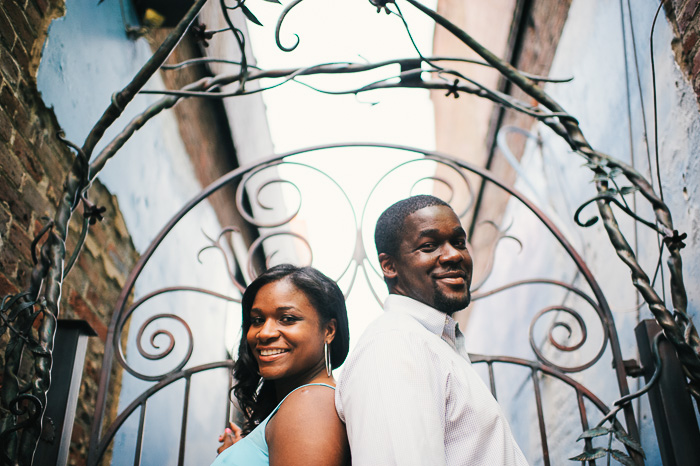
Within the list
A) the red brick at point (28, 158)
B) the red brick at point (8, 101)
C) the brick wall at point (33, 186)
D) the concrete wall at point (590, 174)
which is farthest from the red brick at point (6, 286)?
the concrete wall at point (590, 174)

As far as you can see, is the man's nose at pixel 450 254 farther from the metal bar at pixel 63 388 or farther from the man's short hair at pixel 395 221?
the metal bar at pixel 63 388

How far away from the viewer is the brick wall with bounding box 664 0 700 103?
1.68m

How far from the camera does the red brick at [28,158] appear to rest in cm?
178

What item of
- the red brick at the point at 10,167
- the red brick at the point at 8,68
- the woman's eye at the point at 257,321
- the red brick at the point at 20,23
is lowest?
the woman's eye at the point at 257,321

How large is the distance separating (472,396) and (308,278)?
65 cm

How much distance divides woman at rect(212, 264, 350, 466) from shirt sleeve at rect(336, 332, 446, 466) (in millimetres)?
82

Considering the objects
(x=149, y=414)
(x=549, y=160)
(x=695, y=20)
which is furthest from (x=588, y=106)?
(x=149, y=414)

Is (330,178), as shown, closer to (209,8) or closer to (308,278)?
(308,278)

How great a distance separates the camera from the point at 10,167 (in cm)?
171

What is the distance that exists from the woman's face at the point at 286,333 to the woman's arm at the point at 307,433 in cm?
21

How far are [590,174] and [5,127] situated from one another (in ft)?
8.12

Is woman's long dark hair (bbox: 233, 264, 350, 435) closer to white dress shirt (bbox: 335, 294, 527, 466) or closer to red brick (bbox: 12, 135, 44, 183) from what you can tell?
white dress shirt (bbox: 335, 294, 527, 466)

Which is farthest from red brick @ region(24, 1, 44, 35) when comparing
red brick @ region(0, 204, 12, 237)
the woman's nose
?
the woman's nose

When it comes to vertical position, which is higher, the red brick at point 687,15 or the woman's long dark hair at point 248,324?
the red brick at point 687,15
